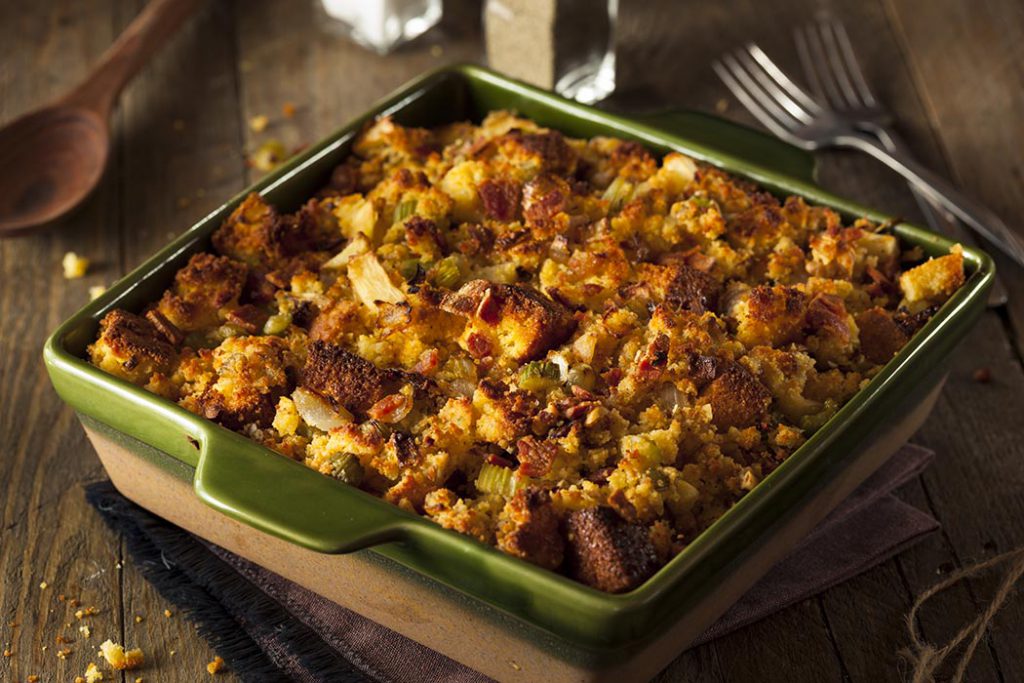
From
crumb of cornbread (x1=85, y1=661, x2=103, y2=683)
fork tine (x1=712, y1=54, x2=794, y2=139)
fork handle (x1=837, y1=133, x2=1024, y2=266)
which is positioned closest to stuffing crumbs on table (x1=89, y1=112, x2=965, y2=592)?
crumb of cornbread (x1=85, y1=661, x2=103, y2=683)

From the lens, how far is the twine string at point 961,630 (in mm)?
2137

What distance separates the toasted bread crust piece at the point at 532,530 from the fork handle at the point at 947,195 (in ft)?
5.13

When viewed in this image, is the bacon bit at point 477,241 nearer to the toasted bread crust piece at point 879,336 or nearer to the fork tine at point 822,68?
the toasted bread crust piece at point 879,336

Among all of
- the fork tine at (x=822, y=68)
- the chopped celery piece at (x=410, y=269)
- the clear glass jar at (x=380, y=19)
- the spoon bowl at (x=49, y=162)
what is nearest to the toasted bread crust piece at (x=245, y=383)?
the chopped celery piece at (x=410, y=269)

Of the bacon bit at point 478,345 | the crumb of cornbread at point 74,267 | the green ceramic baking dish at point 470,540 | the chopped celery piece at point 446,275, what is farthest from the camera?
the crumb of cornbread at point 74,267

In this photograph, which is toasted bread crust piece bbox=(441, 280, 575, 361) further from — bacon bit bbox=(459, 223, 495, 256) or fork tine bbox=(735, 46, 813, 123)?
fork tine bbox=(735, 46, 813, 123)

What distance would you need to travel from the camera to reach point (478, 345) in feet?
7.22

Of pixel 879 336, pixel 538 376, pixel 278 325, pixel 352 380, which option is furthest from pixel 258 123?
pixel 879 336

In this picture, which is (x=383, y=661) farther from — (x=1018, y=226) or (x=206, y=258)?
(x=1018, y=226)

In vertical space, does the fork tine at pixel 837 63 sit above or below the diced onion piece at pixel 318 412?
below

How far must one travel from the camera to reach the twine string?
7.01ft

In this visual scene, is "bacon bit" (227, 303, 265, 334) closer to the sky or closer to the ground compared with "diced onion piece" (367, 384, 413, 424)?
closer to the ground

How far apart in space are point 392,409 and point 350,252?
0.41m

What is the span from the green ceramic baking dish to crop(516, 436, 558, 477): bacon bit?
0.67ft
